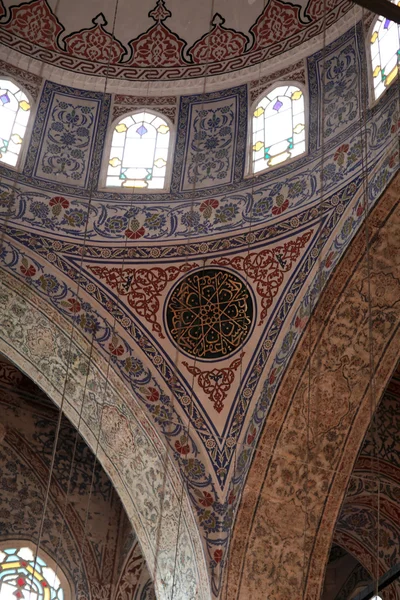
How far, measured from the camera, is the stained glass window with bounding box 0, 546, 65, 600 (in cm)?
966

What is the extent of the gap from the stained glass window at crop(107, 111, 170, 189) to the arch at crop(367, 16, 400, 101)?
2012 mm

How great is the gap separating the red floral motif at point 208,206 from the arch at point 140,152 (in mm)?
463

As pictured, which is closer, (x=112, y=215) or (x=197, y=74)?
(x=112, y=215)

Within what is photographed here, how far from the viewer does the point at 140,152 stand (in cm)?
952

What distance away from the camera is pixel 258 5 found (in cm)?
963

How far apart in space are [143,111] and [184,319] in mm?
2214

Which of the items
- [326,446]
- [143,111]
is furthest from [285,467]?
[143,111]

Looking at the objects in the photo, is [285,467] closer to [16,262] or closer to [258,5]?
[16,262]

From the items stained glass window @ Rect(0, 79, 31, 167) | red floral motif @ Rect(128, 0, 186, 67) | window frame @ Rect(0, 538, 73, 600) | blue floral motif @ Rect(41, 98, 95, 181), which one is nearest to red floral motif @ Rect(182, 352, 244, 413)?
blue floral motif @ Rect(41, 98, 95, 181)

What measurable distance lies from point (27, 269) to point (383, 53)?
337 cm

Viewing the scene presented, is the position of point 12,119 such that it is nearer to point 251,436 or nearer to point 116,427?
point 116,427

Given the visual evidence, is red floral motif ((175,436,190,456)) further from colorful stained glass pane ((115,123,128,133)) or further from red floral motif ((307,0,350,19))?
red floral motif ((307,0,350,19))

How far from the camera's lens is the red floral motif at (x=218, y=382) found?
834cm

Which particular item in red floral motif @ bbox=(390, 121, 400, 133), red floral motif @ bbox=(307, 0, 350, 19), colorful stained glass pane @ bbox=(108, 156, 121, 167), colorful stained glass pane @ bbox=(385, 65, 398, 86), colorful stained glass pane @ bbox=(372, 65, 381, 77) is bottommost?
red floral motif @ bbox=(390, 121, 400, 133)
